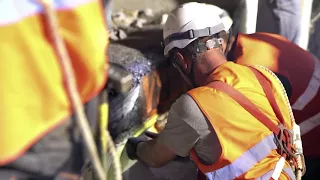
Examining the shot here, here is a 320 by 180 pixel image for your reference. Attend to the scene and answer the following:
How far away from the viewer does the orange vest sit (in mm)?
2344

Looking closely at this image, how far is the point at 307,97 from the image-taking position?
300cm

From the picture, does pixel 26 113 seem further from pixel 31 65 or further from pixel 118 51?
pixel 118 51

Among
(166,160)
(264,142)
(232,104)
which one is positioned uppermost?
(232,104)

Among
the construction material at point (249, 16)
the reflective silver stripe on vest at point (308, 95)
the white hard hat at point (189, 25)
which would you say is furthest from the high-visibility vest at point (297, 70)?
the construction material at point (249, 16)

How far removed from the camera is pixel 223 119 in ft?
7.70

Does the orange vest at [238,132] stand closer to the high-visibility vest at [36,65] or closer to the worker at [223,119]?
the worker at [223,119]

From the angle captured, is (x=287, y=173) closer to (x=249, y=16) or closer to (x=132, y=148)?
(x=132, y=148)

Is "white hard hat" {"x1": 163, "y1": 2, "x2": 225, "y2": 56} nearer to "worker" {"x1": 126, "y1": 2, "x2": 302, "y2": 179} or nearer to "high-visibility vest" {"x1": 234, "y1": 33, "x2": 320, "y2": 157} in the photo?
"worker" {"x1": 126, "y1": 2, "x2": 302, "y2": 179}

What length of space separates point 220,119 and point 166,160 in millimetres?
482

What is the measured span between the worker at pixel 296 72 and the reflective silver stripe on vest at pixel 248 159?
678 millimetres

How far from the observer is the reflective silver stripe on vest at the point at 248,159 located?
2365 mm

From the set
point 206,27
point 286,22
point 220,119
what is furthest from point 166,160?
point 286,22

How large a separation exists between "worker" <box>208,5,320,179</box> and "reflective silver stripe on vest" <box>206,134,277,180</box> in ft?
2.23

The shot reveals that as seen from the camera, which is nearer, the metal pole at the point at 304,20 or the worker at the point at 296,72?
the worker at the point at 296,72
